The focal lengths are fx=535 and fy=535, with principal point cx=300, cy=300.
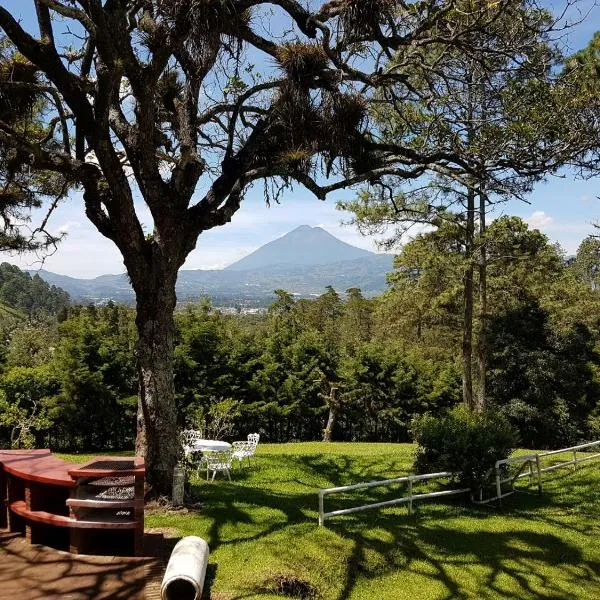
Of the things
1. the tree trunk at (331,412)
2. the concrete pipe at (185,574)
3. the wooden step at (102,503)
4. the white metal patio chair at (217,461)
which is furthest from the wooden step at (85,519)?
the tree trunk at (331,412)

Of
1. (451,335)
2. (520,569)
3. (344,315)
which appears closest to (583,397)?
(451,335)

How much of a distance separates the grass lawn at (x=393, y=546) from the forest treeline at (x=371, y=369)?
893cm

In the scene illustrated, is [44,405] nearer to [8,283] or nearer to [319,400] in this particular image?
[319,400]

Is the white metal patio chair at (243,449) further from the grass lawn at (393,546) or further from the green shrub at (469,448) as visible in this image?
the green shrub at (469,448)

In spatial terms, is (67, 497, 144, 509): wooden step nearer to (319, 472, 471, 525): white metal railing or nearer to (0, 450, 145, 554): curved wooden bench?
(0, 450, 145, 554): curved wooden bench

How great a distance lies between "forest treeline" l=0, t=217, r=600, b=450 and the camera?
17.3m

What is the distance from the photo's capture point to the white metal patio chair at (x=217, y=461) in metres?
9.53

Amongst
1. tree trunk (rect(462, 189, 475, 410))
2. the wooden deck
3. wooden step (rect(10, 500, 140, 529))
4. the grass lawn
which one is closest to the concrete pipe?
the wooden deck

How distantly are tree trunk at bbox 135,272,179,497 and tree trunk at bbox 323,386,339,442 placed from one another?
1589cm

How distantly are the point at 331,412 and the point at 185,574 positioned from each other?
61.1 feet

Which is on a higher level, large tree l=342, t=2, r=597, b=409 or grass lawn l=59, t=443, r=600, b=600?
large tree l=342, t=2, r=597, b=409

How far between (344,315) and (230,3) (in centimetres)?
4849

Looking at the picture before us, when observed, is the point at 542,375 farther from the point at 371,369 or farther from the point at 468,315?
the point at 468,315

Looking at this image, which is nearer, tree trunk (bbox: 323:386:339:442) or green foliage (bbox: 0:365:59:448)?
green foliage (bbox: 0:365:59:448)
